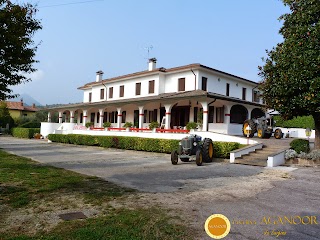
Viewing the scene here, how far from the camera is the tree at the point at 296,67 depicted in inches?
477

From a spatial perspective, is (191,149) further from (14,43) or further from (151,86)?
(151,86)

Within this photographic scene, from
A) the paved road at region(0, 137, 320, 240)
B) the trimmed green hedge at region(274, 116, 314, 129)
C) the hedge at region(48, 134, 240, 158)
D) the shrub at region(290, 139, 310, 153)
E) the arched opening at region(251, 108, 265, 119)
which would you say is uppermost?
the arched opening at region(251, 108, 265, 119)

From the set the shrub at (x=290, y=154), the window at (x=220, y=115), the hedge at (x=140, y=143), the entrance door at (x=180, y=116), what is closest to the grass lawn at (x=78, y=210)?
the hedge at (x=140, y=143)

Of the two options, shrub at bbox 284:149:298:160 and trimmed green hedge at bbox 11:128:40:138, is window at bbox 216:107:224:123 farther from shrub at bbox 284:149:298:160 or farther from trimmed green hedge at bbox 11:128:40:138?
trimmed green hedge at bbox 11:128:40:138

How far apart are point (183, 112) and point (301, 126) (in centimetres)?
1305

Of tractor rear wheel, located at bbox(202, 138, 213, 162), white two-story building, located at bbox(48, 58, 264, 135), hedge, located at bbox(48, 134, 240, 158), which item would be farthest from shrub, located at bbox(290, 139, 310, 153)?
white two-story building, located at bbox(48, 58, 264, 135)

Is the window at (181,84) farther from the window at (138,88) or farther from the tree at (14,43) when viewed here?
the tree at (14,43)

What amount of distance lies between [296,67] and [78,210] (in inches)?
450

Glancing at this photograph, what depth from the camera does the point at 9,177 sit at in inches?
329

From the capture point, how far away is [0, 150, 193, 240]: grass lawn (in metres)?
4.04

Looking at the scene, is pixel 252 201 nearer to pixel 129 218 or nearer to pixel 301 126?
pixel 129 218

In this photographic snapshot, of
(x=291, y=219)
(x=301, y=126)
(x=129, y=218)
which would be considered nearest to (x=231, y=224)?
(x=291, y=219)

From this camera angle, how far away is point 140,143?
800 inches

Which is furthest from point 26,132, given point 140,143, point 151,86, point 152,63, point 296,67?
point 296,67
